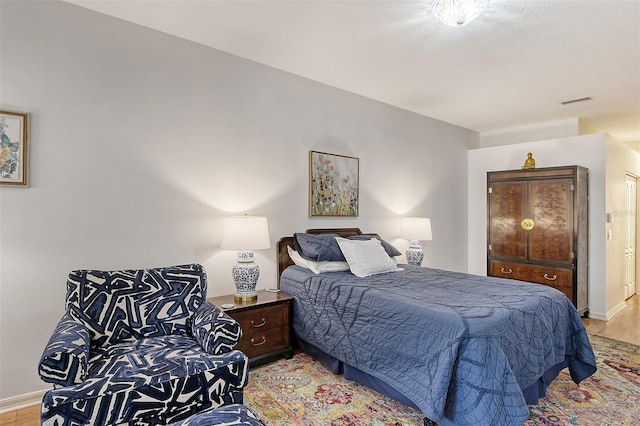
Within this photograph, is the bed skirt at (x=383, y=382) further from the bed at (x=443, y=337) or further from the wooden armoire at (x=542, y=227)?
the wooden armoire at (x=542, y=227)

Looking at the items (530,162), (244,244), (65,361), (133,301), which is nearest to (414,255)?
(530,162)

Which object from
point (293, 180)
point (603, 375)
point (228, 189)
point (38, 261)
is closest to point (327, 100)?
point (293, 180)

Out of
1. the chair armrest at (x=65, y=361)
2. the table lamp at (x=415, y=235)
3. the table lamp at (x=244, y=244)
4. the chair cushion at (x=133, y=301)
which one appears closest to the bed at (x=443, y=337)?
the table lamp at (x=244, y=244)

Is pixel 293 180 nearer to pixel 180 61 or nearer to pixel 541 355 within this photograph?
pixel 180 61

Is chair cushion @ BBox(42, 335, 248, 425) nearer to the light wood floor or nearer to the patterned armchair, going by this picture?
the patterned armchair

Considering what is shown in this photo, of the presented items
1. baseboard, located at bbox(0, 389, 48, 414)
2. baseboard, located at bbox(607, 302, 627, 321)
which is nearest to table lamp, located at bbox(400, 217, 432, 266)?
baseboard, located at bbox(607, 302, 627, 321)

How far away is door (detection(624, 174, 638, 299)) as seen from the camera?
5.12m

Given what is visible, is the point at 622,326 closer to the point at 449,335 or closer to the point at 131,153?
the point at 449,335

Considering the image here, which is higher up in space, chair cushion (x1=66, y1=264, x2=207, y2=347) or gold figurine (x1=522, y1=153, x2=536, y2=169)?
gold figurine (x1=522, y1=153, x2=536, y2=169)

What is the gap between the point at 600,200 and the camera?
4.37 metres

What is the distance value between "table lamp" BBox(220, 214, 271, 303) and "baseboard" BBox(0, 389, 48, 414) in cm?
137

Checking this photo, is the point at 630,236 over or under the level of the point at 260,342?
over

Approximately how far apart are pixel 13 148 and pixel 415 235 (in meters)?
3.75

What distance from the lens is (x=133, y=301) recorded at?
2174 millimetres
